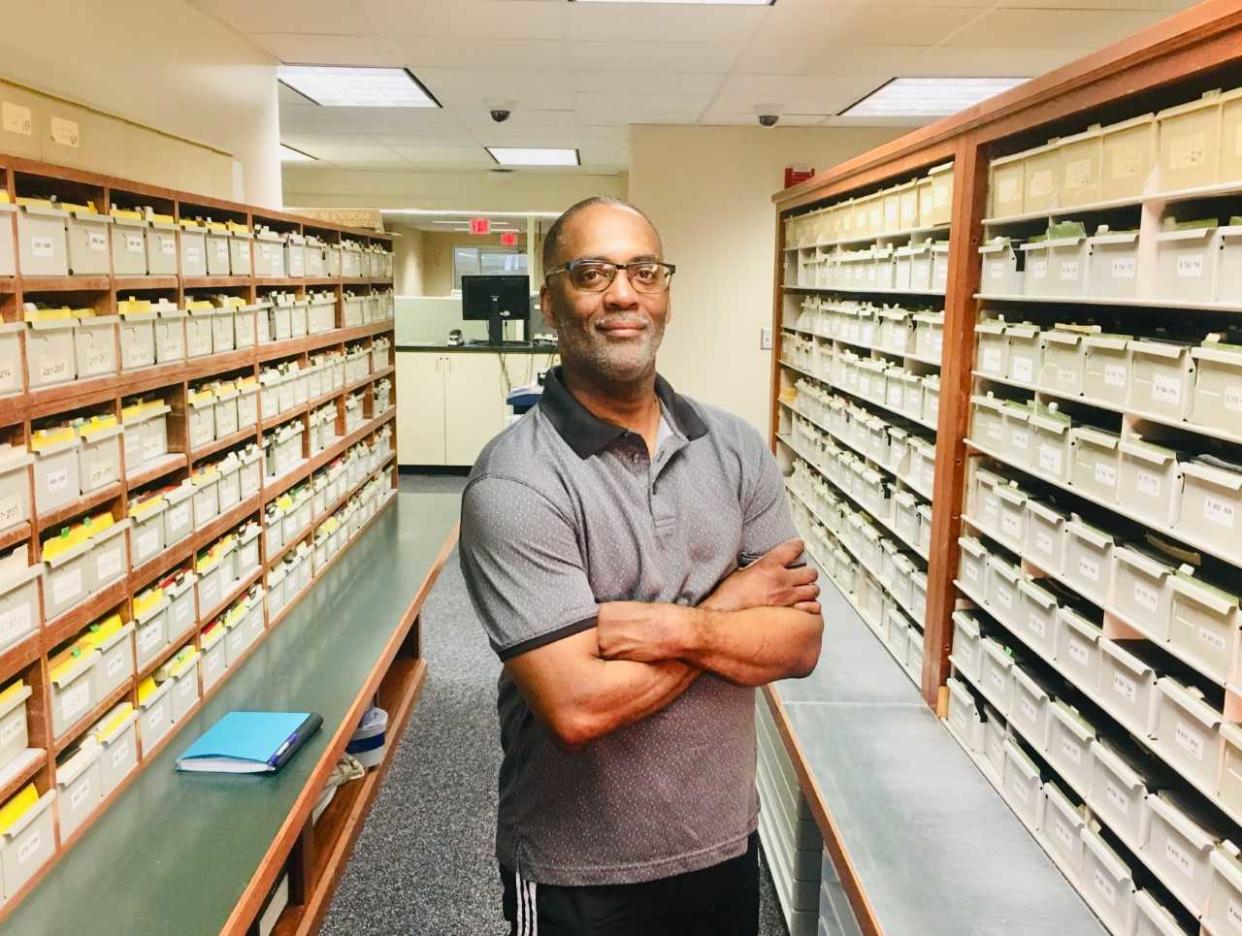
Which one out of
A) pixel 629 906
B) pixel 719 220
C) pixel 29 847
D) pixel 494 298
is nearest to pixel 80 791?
pixel 29 847

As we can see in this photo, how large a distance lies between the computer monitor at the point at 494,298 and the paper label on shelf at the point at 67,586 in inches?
232

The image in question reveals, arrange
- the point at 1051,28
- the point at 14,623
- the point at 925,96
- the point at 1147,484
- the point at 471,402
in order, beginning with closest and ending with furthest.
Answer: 1. the point at 1147,484
2. the point at 14,623
3. the point at 1051,28
4. the point at 925,96
5. the point at 471,402

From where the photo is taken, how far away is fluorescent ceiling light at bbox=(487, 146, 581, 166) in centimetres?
726

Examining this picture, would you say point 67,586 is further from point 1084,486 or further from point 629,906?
point 1084,486

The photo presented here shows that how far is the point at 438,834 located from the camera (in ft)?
9.89

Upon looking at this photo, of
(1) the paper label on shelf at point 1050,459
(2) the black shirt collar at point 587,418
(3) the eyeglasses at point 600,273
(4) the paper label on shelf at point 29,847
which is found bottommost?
(4) the paper label on shelf at point 29,847

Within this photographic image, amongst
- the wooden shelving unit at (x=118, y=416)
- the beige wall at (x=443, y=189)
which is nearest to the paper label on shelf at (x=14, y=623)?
the wooden shelving unit at (x=118, y=416)

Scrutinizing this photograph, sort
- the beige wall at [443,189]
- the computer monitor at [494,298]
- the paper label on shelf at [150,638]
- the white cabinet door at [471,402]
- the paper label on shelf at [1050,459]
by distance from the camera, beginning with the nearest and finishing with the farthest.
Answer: the paper label on shelf at [1050,459], the paper label on shelf at [150,638], the white cabinet door at [471,402], the computer monitor at [494,298], the beige wall at [443,189]

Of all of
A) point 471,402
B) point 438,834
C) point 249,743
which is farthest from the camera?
point 471,402

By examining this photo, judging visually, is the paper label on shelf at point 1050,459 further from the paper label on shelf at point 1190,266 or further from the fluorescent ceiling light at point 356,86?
the fluorescent ceiling light at point 356,86

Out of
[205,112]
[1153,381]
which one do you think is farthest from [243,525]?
[1153,381]

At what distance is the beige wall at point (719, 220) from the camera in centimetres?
607

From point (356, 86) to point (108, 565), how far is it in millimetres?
3498

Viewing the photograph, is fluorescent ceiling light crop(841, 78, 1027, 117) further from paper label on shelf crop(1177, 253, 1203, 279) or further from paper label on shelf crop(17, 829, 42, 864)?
paper label on shelf crop(17, 829, 42, 864)
